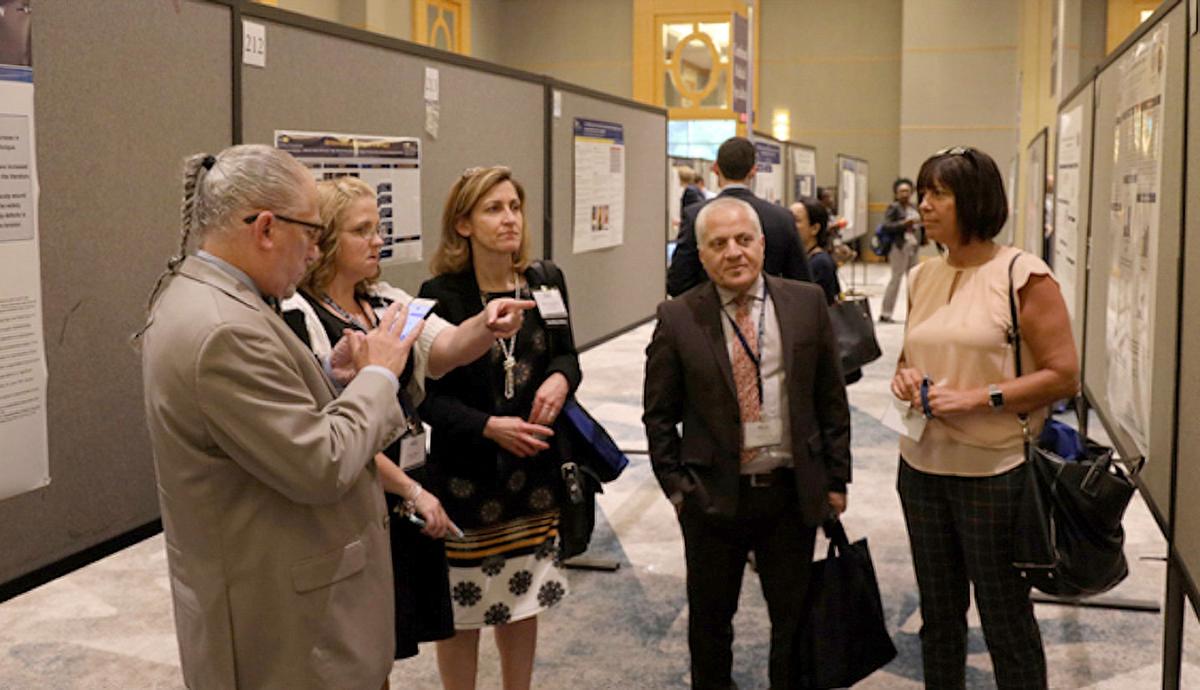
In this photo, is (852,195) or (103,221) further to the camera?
(852,195)

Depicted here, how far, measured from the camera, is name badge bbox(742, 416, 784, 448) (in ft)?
9.59

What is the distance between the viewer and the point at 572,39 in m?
23.4

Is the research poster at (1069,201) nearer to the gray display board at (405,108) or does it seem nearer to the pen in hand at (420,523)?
the gray display board at (405,108)

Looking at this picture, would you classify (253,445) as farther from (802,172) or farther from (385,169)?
(802,172)

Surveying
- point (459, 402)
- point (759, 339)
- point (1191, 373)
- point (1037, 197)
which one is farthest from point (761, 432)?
point (1037, 197)

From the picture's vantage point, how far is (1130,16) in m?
19.9

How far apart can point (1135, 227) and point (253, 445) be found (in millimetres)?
2282

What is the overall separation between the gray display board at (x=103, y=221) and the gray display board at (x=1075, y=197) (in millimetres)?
2994

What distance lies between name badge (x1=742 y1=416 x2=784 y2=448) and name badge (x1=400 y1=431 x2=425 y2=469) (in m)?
0.79

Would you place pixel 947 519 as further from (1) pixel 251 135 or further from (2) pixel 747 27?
(2) pixel 747 27

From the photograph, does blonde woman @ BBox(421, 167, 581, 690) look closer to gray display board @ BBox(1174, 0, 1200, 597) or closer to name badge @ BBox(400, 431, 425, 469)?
name badge @ BBox(400, 431, 425, 469)

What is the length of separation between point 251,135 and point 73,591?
246 centimetres

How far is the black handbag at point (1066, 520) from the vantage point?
271 cm

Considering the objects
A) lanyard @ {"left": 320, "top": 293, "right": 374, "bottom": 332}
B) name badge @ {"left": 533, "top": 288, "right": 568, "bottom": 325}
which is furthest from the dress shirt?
lanyard @ {"left": 320, "top": 293, "right": 374, "bottom": 332}
